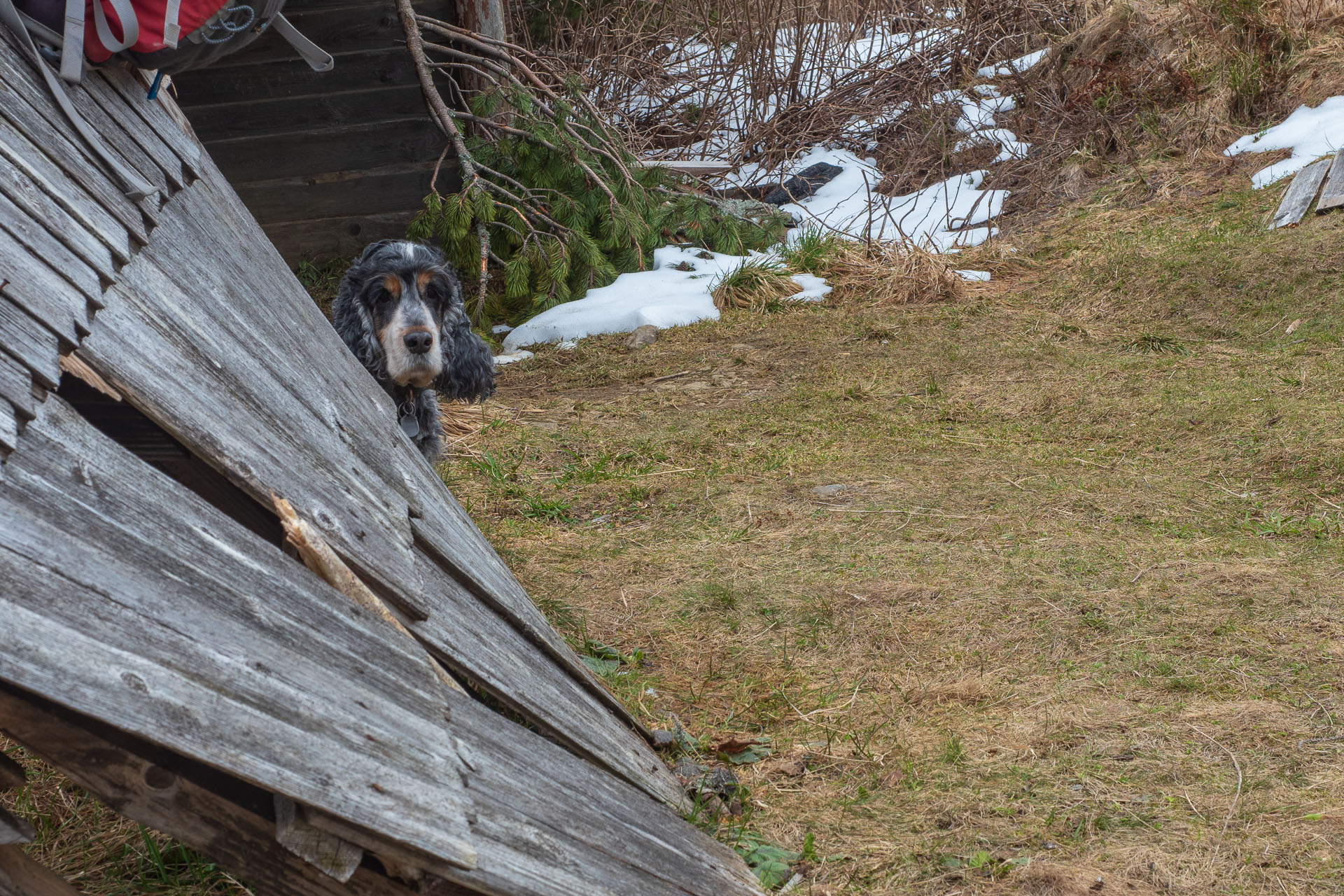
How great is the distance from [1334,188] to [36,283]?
9.47m

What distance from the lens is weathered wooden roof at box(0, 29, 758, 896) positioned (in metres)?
1.29

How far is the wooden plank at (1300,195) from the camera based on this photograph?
8656mm

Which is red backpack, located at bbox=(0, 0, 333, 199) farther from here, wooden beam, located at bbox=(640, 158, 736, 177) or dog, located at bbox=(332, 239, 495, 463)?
wooden beam, located at bbox=(640, 158, 736, 177)

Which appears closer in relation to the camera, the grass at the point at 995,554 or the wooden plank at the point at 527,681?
the wooden plank at the point at 527,681

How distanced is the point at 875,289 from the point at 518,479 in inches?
180

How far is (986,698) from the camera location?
3590mm

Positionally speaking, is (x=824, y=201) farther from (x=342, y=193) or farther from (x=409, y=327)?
(x=409, y=327)

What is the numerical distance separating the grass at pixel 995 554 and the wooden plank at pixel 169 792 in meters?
1.49

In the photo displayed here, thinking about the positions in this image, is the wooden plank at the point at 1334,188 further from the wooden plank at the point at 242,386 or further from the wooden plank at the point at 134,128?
the wooden plank at the point at 134,128

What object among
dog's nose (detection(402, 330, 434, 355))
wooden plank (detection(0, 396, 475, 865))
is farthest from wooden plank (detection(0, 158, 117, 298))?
dog's nose (detection(402, 330, 434, 355))

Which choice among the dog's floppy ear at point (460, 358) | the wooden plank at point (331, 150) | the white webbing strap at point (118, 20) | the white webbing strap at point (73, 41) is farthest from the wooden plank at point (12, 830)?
the wooden plank at point (331, 150)

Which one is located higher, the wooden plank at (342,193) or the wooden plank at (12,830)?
the wooden plank at (342,193)

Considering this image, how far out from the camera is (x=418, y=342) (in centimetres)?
479

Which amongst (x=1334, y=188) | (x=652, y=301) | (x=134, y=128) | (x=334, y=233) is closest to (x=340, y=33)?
(x=334, y=233)
